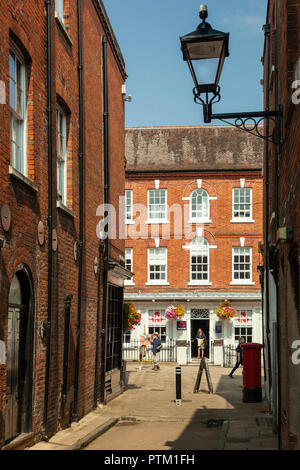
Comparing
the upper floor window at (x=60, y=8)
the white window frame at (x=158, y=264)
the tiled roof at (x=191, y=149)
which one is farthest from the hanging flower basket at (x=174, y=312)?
the upper floor window at (x=60, y=8)

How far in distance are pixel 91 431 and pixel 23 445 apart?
10.3 feet

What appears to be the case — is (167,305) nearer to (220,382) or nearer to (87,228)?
(220,382)

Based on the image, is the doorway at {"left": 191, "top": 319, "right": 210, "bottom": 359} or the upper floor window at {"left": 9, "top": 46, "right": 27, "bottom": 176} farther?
the doorway at {"left": 191, "top": 319, "right": 210, "bottom": 359}

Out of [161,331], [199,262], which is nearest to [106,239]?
[199,262]

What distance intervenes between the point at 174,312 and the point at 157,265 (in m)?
3.04

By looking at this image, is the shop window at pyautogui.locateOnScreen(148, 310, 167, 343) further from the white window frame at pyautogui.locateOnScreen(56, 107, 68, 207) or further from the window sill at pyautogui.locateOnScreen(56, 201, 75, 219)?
the window sill at pyautogui.locateOnScreen(56, 201, 75, 219)

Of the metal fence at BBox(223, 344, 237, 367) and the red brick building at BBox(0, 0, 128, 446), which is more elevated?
the red brick building at BBox(0, 0, 128, 446)

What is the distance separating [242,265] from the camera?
36688mm

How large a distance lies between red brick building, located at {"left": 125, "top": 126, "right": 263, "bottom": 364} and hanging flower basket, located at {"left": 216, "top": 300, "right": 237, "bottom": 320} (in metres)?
0.50

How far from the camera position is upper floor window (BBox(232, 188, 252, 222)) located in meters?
37.1

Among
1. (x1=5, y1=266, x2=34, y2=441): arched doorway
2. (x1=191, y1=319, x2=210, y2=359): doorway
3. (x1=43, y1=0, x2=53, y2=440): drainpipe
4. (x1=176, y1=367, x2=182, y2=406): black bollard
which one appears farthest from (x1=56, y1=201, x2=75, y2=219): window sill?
(x1=191, y1=319, x2=210, y2=359): doorway

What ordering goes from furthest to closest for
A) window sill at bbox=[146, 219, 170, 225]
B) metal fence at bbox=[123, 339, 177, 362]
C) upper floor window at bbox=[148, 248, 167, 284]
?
window sill at bbox=[146, 219, 170, 225]
upper floor window at bbox=[148, 248, 167, 284]
metal fence at bbox=[123, 339, 177, 362]

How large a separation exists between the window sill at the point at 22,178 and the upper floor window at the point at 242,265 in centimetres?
2704

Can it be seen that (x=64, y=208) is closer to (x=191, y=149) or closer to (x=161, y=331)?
(x=161, y=331)
